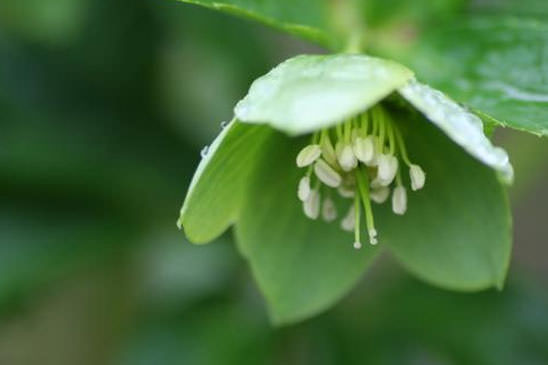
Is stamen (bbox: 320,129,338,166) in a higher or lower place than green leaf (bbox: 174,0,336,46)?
lower

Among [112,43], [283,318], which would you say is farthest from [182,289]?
[283,318]

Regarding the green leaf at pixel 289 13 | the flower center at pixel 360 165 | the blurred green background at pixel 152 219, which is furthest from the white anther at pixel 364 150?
the blurred green background at pixel 152 219

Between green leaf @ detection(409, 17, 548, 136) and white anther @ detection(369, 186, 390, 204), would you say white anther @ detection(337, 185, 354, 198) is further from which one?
green leaf @ detection(409, 17, 548, 136)

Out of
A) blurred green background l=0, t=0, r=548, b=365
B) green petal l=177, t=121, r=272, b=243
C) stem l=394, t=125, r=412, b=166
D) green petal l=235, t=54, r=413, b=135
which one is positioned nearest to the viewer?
green petal l=235, t=54, r=413, b=135

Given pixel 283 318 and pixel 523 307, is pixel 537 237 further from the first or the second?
pixel 283 318

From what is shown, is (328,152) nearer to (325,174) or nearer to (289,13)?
(325,174)

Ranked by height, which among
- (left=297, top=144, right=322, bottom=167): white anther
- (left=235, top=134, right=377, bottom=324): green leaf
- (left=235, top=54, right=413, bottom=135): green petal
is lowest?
(left=235, top=134, right=377, bottom=324): green leaf

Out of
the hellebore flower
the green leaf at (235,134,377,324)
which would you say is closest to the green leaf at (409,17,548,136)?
the hellebore flower
